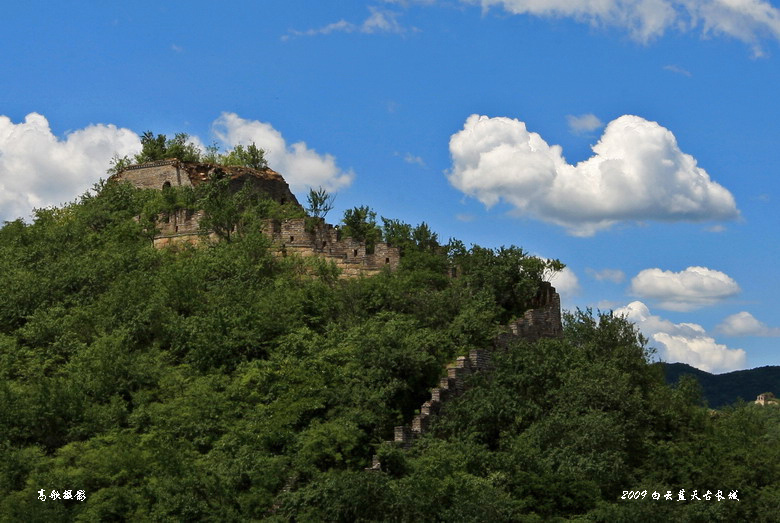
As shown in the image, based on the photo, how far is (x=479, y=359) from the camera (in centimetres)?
3422

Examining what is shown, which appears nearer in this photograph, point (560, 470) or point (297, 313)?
point (560, 470)

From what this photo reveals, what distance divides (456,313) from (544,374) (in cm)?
443

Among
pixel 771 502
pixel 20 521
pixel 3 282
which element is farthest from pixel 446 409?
pixel 3 282

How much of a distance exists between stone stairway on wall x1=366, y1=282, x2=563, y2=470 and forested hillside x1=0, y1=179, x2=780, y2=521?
34 cm

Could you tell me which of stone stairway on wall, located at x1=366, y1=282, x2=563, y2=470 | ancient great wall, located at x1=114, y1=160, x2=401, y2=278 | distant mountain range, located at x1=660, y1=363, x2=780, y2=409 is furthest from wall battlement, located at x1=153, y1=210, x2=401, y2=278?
distant mountain range, located at x1=660, y1=363, x2=780, y2=409

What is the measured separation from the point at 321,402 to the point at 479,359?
16.7 feet

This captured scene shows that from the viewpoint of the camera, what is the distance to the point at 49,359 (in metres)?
35.6

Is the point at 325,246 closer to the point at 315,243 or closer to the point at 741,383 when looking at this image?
the point at 315,243

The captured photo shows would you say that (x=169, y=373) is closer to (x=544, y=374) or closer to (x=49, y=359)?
(x=49, y=359)

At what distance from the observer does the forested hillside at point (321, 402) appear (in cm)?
2784

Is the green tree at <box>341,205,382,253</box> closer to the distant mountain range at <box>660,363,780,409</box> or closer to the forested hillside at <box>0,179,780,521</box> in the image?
the forested hillside at <box>0,179,780,521</box>

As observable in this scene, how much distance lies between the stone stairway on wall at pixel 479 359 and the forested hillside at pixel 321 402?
338 mm

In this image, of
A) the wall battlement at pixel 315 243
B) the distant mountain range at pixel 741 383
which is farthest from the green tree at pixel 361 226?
the distant mountain range at pixel 741 383

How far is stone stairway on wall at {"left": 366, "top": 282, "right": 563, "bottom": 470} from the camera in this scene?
1217 inches
